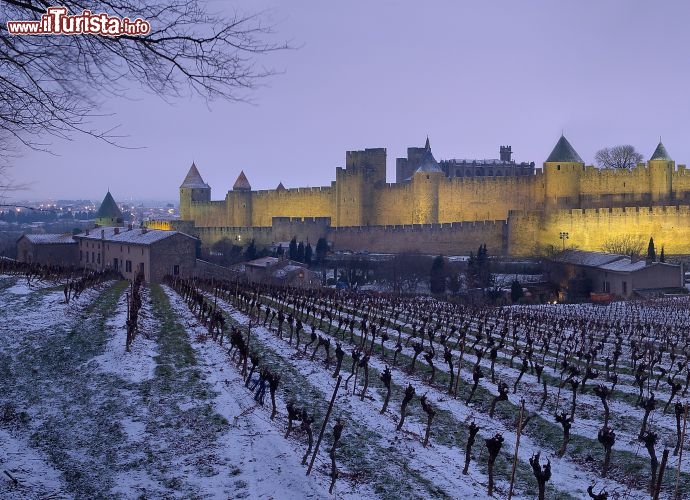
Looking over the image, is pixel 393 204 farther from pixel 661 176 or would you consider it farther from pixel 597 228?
pixel 661 176

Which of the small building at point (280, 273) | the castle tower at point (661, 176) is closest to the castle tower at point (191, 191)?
the small building at point (280, 273)

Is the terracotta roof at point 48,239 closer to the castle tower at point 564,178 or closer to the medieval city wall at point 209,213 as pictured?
the medieval city wall at point 209,213

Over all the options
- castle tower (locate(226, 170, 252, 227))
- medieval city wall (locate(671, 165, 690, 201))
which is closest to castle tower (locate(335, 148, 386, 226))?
castle tower (locate(226, 170, 252, 227))

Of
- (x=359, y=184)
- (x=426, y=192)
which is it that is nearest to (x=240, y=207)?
(x=359, y=184)

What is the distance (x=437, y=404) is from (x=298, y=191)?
52.6 m

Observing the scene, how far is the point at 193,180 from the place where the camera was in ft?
229

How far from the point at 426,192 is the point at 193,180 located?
25990 millimetres

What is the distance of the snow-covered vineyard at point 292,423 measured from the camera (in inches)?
233

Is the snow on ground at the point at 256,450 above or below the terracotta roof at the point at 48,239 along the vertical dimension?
below

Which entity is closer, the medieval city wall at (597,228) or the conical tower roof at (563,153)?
the medieval city wall at (597,228)

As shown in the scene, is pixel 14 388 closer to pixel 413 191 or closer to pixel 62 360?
pixel 62 360

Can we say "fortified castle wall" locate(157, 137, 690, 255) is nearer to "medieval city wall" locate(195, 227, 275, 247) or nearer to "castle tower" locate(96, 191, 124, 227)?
"medieval city wall" locate(195, 227, 275, 247)

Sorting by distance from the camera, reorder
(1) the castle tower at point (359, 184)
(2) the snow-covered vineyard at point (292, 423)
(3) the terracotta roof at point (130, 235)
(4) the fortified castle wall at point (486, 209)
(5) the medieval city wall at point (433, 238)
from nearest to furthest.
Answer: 1. (2) the snow-covered vineyard at point (292, 423)
2. (3) the terracotta roof at point (130, 235)
3. (4) the fortified castle wall at point (486, 209)
4. (5) the medieval city wall at point (433, 238)
5. (1) the castle tower at point (359, 184)

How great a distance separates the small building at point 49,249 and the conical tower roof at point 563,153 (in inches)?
1159
